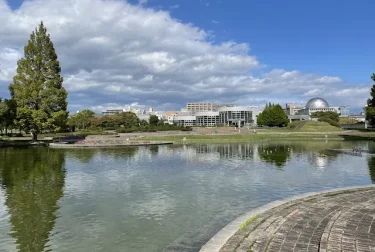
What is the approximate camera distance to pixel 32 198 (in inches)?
720

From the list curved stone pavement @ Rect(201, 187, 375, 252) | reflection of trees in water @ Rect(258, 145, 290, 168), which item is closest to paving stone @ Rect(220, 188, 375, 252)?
curved stone pavement @ Rect(201, 187, 375, 252)

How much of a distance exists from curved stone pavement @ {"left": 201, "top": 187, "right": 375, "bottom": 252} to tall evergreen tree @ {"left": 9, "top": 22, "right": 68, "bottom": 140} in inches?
1994

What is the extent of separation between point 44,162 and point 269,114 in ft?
383

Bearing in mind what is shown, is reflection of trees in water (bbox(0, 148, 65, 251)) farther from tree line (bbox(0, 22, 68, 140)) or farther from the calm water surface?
tree line (bbox(0, 22, 68, 140))

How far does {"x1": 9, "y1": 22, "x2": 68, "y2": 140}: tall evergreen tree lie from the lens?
183 feet

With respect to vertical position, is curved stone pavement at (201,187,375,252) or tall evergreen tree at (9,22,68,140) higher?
tall evergreen tree at (9,22,68,140)

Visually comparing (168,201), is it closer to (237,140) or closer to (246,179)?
(246,179)

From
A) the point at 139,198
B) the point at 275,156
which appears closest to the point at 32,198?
the point at 139,198

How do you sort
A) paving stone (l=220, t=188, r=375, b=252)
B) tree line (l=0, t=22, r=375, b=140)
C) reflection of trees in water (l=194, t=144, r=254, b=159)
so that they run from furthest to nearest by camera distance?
tree line (l=0, t=22, r=375, b=140) < reflection of trees in water (l=194, t=144, r=254, b=159) < paving stone (l=220, t=188, r=375, b=252)

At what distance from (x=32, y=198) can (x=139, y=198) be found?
6188 mm

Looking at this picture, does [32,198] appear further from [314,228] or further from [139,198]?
[314,228]

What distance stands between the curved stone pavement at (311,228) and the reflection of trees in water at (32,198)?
696 centimetres

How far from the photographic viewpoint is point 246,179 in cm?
2356

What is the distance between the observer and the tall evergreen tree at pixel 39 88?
55656 mm
